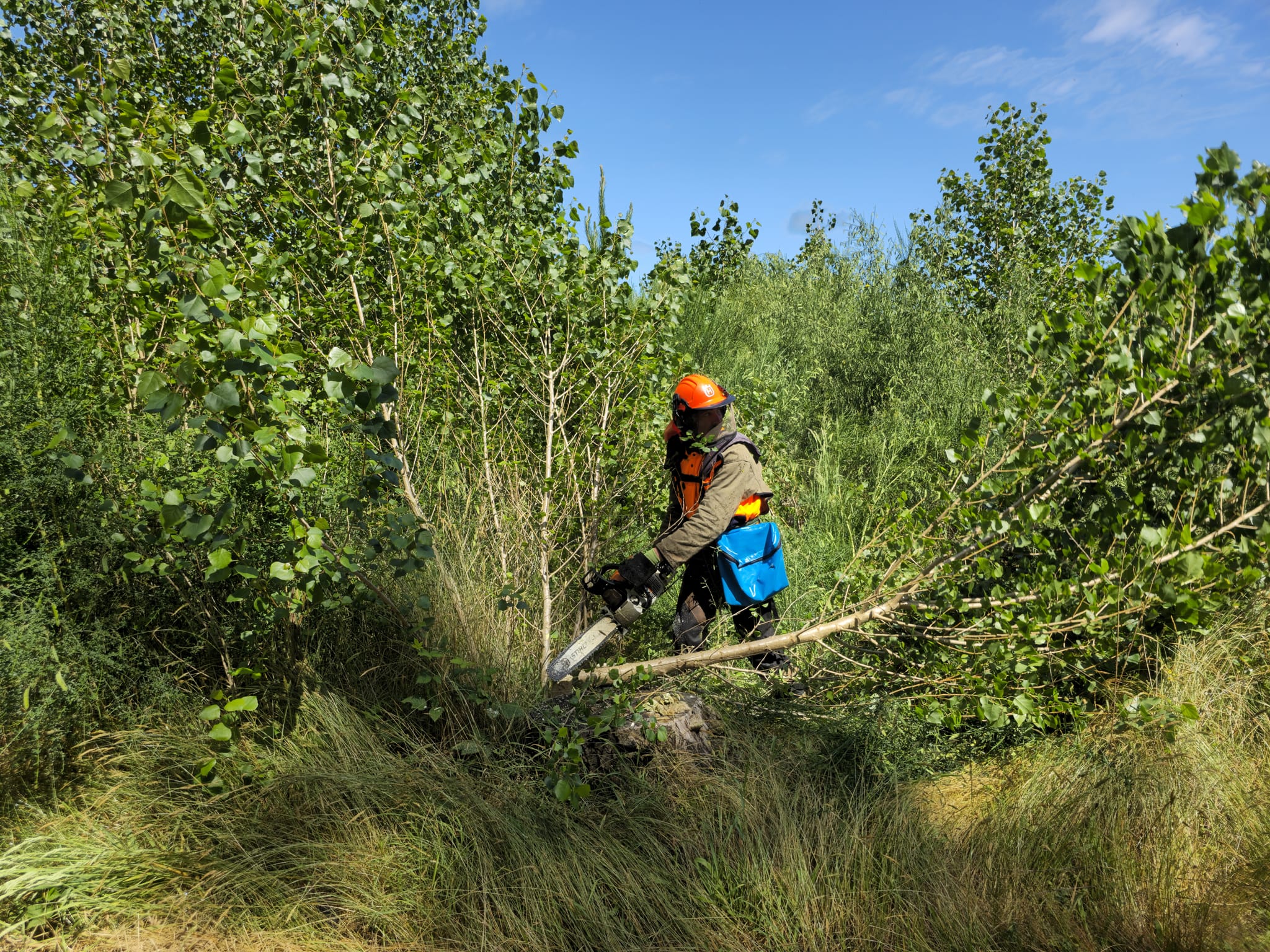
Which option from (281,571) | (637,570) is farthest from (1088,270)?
(281,571)

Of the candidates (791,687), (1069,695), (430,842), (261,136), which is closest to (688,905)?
(430,842)

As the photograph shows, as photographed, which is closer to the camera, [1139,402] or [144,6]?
[1139,402]

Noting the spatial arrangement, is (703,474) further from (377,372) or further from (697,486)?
(377,372)

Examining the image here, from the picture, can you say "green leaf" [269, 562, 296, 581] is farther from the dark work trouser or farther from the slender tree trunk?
the dark work trouser

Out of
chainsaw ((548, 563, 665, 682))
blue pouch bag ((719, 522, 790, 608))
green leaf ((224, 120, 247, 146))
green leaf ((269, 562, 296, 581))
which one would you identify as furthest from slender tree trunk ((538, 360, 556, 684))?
green leaf ((224, 120, 247, 146))

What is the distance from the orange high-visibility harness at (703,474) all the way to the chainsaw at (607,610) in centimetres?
62

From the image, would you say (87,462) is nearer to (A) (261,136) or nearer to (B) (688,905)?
(A) (261,136)

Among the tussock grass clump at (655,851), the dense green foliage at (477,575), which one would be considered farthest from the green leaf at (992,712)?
the tussock grass clump at (655,851)

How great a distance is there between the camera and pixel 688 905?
2385mm

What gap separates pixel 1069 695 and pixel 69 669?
4254 millimetres

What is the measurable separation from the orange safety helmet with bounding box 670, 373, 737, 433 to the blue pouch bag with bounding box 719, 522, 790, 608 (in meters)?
0.71

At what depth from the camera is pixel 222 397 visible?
2016 millimetres

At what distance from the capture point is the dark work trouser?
13.9ft

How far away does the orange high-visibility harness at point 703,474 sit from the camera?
4.15 m
